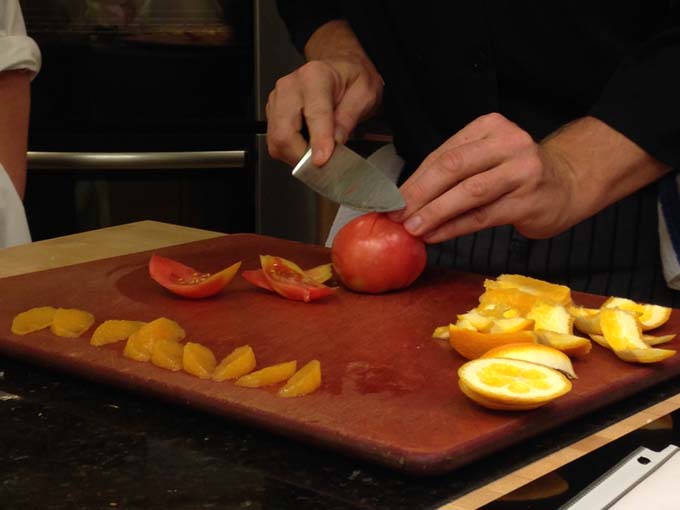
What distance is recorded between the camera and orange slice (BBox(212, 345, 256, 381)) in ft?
3.21

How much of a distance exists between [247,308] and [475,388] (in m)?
0.41

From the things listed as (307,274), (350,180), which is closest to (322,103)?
(350,180)

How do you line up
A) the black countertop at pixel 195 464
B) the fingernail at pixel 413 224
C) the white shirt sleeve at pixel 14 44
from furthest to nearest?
the white shirt sleeve at pixel 14 44, the fingernail at pixel 413 224, the black countertop at pixel 195 464

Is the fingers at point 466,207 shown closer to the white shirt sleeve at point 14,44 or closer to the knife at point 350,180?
the knife at point 350,180

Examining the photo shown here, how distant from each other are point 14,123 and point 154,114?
86cm

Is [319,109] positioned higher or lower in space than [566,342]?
higher

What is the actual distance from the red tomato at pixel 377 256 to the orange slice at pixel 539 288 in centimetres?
11

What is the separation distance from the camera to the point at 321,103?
1.41m

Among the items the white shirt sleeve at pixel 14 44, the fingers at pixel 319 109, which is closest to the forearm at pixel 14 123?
the white shirt sleeve at pixel 14 44

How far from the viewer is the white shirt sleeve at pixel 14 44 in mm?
1854

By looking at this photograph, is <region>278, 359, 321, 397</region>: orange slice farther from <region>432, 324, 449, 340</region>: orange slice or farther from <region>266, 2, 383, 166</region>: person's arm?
<region>266, 2, 383, 166</region>: person's arm

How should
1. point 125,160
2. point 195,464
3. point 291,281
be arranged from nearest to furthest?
point 195,464
point 291,281
point 125,160

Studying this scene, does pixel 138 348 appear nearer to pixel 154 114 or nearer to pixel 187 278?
pixel 187 278

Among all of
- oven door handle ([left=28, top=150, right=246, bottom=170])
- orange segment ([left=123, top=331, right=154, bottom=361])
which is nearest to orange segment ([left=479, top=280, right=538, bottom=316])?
orange segment ([left=123, top=331, right=154, bottom=361])
